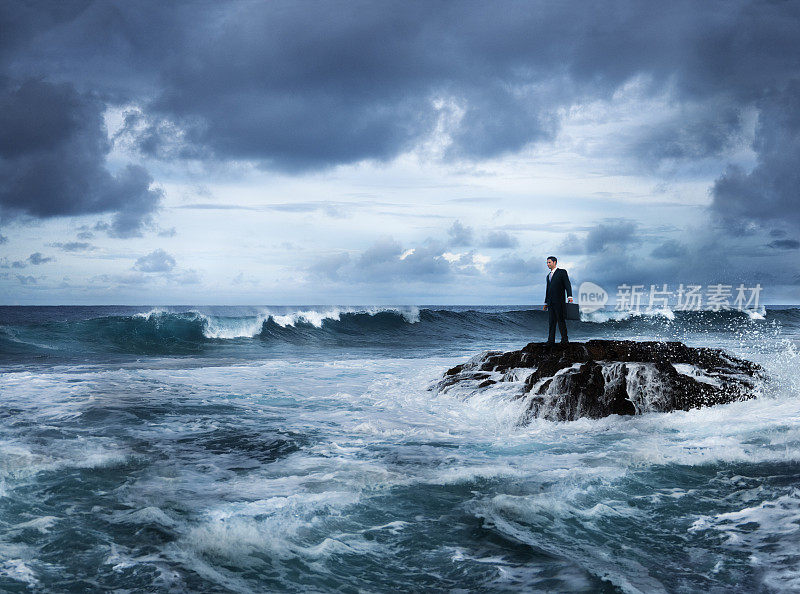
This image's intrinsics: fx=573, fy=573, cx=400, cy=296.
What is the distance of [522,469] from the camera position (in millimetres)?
6066

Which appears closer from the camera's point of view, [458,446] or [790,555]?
[790,555]

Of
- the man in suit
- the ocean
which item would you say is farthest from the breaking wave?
the man in suit

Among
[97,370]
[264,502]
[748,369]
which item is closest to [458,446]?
[264,502]

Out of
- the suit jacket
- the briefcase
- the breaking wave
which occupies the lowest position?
the breaking wave

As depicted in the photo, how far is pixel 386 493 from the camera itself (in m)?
5.37

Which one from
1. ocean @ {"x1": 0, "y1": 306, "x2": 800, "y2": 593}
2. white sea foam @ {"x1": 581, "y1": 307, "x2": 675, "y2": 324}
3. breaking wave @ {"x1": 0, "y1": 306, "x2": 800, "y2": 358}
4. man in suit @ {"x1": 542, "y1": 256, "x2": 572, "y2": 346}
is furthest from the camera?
white sea foam @ {"x1": 581, "y1": 307, "x2": 675, "y2": 324}

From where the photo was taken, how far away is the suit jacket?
10.4 meters

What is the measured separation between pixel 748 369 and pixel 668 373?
2041 millimetres

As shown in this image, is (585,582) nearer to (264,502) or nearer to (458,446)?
A: (264,502)

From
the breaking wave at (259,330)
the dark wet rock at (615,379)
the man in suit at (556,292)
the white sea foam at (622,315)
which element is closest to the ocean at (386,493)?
the dark wet rock at (615,379)

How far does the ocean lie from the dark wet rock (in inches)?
10.6

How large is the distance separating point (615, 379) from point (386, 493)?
5.11 metres

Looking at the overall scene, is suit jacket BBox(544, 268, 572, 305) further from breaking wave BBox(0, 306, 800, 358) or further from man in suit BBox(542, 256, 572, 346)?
breaking wave BBox(0, 306, 800, 358)

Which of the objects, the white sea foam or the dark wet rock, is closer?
the dark wet rock
